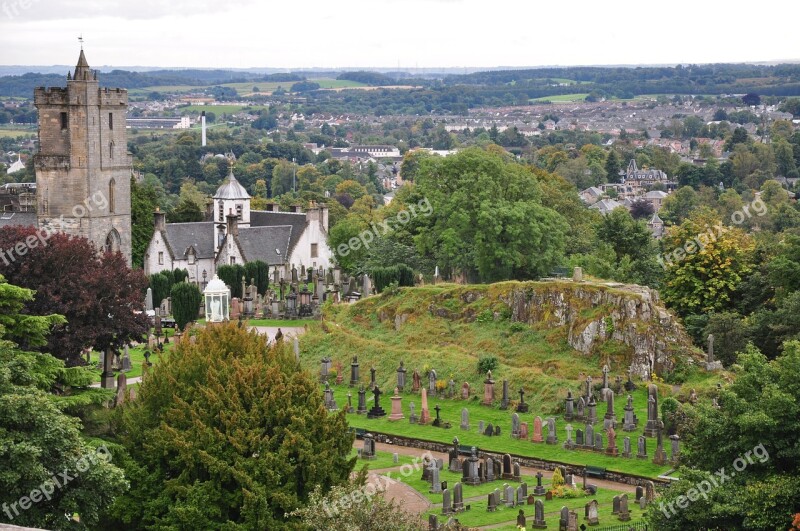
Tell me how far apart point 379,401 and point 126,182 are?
32751 mm

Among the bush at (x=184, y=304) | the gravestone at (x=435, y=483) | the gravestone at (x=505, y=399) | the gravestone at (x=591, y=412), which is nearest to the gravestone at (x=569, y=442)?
the gravestone at (x=591, y=412)

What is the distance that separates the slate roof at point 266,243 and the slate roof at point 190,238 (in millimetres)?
1826

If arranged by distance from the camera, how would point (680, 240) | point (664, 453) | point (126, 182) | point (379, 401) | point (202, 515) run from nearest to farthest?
point (202, 515)
point (664, 453)
point (379, 401)
point (680, 240)
point (126, 182)

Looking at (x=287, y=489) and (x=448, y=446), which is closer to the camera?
(x=287, y=489)

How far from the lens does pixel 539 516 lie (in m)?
34.1

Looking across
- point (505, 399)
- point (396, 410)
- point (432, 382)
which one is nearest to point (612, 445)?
point (505, 399)

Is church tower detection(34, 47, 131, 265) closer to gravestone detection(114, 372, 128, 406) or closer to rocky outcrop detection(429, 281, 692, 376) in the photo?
gravestone detection(114, 372, 128, 406)

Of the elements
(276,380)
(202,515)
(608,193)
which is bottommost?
(608,193)

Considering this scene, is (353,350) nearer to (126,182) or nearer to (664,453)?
(664,453)

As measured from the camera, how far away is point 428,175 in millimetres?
71000

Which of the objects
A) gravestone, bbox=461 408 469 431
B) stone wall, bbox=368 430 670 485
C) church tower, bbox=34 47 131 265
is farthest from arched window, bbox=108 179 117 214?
gravestone, bbox=461 408 469 431

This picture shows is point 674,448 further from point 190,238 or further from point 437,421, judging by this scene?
point 190,238

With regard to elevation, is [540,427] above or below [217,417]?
below

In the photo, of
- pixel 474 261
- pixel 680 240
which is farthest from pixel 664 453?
pixel 474 261
